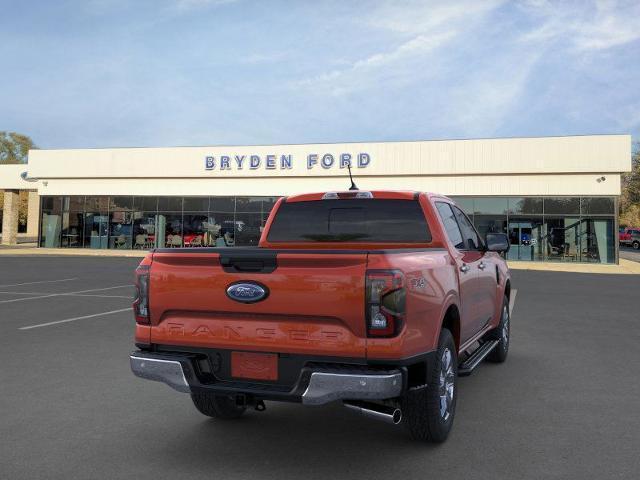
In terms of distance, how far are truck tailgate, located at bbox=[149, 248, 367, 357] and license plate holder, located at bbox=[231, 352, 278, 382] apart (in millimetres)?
58

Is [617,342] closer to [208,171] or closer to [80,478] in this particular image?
[80,478]

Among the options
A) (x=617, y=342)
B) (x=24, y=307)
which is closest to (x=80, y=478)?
(x=617, y=342)

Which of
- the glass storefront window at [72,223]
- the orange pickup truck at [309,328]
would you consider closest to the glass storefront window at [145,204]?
the glass storefront window at [72,223]

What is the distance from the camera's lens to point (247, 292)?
355cm

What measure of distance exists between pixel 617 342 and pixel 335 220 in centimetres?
525

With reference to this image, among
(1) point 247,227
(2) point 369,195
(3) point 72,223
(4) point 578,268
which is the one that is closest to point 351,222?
(2) point 369,195

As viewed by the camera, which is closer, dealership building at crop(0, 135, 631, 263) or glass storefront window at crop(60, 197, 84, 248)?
dealership building at crop(0, 135, 631, 263)

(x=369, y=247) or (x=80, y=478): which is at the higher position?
(x=369, y=247)

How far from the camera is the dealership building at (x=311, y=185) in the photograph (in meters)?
30.7

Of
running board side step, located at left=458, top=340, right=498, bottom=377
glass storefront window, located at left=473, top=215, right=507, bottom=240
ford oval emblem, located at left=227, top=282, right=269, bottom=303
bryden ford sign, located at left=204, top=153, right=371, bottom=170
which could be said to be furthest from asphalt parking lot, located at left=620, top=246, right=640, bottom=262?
ford oval emblem, located at left=227, top=282, right=269, bottom=303

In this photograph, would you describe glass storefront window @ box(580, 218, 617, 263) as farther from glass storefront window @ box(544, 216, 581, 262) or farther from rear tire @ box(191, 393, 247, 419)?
rear tire @ box(191, 393, 247, 419)

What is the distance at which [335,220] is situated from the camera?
204 inches

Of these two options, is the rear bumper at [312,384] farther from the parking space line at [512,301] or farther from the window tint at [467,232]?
the parking space line at [512,301]

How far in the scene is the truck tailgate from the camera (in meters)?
3.34
